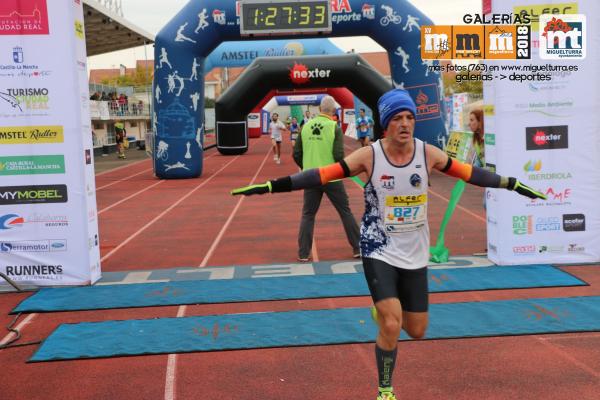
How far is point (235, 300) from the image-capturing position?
7.12 m

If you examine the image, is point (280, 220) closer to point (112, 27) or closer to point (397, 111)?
point (397, 111)

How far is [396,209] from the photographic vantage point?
4.26 meters

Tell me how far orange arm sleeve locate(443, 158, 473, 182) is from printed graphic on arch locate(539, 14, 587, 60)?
4295 millimetres

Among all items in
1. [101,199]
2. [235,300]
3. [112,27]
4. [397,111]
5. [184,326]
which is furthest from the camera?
[112,27]

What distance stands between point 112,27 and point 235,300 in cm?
2635

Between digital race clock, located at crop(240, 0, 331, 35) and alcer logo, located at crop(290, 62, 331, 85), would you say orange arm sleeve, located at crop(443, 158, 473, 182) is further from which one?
alcer logo, located at crop(290, 62, 331, 85)

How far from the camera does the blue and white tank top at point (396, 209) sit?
4242mm

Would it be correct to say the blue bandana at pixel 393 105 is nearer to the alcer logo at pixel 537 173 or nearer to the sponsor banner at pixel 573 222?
the alcer logo at pixel 537 173

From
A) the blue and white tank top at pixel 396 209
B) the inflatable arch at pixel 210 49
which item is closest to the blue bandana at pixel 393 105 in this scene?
the blue and white tank top at pixel 396 209

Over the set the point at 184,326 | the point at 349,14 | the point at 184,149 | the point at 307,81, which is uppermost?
the point at 349,14

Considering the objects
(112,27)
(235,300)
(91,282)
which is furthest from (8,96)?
(112,27)

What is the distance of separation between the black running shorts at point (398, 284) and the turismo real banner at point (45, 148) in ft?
16.2

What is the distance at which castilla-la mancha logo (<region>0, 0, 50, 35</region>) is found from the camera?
25.4 ft

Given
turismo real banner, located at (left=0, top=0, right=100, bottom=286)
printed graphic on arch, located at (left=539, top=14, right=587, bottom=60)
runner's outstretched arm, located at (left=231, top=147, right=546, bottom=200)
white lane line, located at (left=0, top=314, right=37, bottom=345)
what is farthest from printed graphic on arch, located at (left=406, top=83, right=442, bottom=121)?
runner's outstretched arm, located at (left=231, top=147, right=546, bottom=200)
